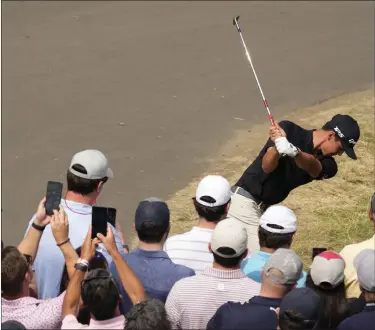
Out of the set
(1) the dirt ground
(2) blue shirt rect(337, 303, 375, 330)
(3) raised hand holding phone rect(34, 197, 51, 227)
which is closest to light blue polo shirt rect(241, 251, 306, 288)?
(2) blue shirt rect(337, 303, 375, 330)

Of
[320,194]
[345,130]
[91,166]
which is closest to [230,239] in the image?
[91,166]

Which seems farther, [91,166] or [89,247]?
[91,166]

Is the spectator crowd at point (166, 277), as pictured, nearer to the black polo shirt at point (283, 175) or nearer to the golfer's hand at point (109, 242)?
the golfer's hand at point (109, 242)

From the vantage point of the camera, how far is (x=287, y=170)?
653 centimetres

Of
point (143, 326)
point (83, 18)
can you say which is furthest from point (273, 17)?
point (143, 326)

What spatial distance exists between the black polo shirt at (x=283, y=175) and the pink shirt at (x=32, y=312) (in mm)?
2165

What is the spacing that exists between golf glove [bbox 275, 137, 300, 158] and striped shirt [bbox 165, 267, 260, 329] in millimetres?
1400

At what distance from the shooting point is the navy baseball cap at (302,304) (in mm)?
4441

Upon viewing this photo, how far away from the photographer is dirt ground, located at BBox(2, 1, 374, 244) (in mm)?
9953

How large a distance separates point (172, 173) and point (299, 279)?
16.4 ft

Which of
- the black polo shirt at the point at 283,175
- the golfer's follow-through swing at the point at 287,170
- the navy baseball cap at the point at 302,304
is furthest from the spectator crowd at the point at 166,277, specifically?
the black polo shirt at the point at 283,175

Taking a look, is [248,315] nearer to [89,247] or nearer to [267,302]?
[267,302]

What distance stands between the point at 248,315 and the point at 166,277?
69 centimetres

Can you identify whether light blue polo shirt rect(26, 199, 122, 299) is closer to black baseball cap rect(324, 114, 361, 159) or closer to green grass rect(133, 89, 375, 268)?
black baseball cap rect(324, 114, 361, 159)
